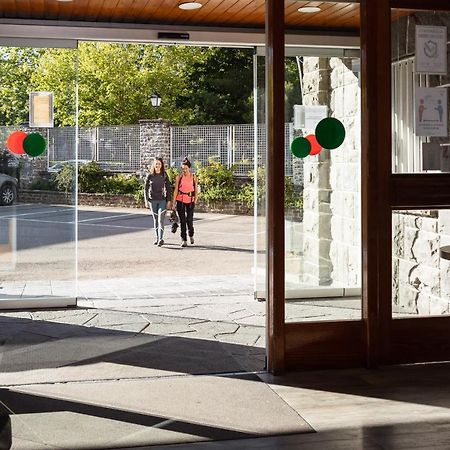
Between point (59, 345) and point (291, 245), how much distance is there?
192 cm

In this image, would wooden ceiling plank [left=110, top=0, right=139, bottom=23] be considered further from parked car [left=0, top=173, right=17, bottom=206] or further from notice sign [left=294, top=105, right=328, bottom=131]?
notice sign [left=294, top=105, right=328, bottom=131]

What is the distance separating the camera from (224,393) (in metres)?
4.28

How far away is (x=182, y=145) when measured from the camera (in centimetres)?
2153

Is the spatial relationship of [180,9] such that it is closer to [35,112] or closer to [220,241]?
[35,112]

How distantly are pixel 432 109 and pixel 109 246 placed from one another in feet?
30.2

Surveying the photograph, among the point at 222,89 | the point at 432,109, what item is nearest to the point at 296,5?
the point at 432,109

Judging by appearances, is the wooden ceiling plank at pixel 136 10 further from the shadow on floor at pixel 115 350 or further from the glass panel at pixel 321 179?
the shadow on floor at pixel 115 350

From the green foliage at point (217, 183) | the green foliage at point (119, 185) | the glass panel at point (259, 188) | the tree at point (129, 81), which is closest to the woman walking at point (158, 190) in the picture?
the glass panel at point (259, 188)

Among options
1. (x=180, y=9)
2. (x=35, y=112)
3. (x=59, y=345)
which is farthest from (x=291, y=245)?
(x=35, y=112)

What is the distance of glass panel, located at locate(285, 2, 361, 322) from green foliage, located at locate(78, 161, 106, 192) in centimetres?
1622

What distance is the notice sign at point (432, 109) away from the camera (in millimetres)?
4758

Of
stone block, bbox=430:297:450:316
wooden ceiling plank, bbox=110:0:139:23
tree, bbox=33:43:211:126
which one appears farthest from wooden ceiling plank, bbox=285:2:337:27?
tree, bbox=33:43:211:126

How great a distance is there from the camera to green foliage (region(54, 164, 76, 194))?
7.06 metres

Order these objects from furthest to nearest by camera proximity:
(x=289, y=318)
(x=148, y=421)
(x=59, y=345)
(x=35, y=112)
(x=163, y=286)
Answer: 1. (x=163, y=286)
2. (x=35, y=112)
3. (x=59, y=345)
4. (x=289, y=318)
5. (x=148, y=421)
